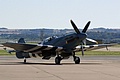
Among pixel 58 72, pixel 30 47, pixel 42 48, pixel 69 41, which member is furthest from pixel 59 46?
pixel 58 72

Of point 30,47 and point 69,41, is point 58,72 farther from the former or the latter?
point 69,41

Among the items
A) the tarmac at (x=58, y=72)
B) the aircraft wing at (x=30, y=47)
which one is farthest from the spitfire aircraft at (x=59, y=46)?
the tarmac at (x=58, y=72)

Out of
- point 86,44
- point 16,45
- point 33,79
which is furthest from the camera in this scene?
point 86,44

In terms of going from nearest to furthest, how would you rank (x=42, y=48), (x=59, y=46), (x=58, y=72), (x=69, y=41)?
(x=58, y=72) → (x=42, y=48) → (x=69, y=41) → (x=59, y=46)

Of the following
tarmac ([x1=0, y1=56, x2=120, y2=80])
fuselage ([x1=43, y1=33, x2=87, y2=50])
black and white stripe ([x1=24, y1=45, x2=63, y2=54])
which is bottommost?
tarmac ([x1=0, y1=56, x2=120, y2=80])

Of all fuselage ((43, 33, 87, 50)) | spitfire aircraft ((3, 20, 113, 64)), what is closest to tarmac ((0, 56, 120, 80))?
spitfire aircraft ((3, 20, 113, 64))

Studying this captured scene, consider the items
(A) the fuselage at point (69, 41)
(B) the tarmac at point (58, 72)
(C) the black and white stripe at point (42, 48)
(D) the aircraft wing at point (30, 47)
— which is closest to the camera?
(B) the tarmac at point (58, 72)

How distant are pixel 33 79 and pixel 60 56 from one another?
53.4 ft

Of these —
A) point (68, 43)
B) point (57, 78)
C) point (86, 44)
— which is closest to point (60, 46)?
point (68, 43)

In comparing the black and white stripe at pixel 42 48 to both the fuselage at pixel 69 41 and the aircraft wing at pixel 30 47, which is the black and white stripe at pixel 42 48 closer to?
the aircraft wing at pixel 30 47

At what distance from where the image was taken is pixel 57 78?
1852cm

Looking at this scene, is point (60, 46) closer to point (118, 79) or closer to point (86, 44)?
point (86, 44)

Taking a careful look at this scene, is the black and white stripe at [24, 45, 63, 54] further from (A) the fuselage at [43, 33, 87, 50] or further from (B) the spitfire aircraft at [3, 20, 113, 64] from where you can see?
(A) the fuselage at [43, 33, 87, 50]

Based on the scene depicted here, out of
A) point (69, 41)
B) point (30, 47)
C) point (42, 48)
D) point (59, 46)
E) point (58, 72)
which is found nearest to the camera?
point (58, 72)
